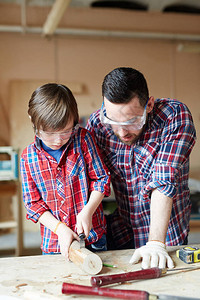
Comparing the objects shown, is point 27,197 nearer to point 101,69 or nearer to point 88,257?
point 88,257

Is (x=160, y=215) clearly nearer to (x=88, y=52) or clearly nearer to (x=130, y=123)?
(x=130, y=123)

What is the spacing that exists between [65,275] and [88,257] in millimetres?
117

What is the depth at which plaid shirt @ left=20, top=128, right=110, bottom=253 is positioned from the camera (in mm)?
1463

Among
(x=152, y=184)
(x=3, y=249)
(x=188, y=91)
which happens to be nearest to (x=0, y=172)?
(x=3, y=249)

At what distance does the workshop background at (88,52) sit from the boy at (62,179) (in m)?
3.65

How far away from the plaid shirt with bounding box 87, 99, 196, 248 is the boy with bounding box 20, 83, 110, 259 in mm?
162

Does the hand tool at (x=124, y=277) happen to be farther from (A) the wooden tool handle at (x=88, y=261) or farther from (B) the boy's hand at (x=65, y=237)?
(B) the boy's hand at (x=65, y=237)

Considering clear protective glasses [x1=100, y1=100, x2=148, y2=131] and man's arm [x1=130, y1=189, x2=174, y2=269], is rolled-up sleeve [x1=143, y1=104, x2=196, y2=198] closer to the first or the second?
man's arm [x1=130, y1=189, x2=174, y2=269]

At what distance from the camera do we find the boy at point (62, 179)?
141 cm

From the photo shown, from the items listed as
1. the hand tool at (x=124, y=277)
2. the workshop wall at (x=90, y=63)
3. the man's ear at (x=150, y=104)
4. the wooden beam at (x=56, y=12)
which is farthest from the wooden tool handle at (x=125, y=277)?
the workshop wall at (x=90, y=63)

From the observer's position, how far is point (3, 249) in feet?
13.8

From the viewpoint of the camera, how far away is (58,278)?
1.19 metres

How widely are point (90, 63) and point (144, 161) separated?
14.1 feet

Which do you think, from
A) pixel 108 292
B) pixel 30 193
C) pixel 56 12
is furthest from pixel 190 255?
pixel 56 12
